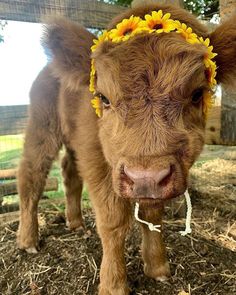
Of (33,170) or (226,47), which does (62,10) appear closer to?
(33,170)

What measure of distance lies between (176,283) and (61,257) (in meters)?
1.05

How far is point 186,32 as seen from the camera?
97.2 inches

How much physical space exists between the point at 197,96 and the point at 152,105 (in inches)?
16.5

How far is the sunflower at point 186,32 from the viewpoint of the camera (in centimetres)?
242

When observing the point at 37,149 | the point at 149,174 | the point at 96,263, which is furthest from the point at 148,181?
the point at 37,149

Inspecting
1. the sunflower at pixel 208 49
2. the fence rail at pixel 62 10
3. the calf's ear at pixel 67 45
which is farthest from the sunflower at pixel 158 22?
the fence rail at pixel 62 10

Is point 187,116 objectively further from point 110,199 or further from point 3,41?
point 3,41

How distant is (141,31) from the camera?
2.41 metres

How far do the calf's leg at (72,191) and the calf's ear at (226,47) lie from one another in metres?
1.89

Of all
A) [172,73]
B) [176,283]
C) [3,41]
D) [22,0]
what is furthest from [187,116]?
[3,41]

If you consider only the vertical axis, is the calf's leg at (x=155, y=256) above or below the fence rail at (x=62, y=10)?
below

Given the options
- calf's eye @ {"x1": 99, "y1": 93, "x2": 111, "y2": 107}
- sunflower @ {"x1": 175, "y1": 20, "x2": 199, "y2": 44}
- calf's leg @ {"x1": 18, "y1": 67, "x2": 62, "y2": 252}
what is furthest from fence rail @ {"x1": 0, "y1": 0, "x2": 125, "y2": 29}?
sunflower @ {"x1": 175, "y1": 20, "x2": 199, "y2": 44}

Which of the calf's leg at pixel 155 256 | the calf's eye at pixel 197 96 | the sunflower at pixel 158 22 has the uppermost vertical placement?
the sunflower at pixel 158 22

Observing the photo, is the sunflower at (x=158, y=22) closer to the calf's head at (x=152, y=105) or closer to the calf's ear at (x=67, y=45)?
the calf's head at (x=152, y=105)
